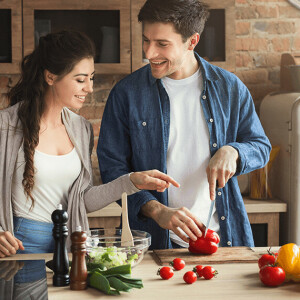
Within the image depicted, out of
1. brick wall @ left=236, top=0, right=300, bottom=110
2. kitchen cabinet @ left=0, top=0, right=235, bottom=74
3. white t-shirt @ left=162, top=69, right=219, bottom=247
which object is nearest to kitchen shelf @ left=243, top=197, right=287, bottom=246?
brick wall @ left=236, top=0, right=300, bottom=110

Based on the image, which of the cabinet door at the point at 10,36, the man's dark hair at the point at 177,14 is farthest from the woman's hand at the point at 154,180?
the cabinet door at the point at 10,36

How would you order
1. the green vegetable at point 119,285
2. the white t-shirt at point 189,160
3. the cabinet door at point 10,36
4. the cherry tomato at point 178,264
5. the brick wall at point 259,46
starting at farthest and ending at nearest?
the brick wall at point 259,46 < the cabinet door at point 10,36 < the white t-shirt at point 189,160 < the cherry tomato at point 178,264 < the green vegetable at point 119,285

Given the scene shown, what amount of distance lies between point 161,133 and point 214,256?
580 millimetres

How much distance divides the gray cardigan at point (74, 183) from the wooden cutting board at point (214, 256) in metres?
0.28

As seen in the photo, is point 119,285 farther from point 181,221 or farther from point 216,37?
point 216,37

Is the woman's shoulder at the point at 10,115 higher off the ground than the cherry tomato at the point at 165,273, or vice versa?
the woman's shoulder at the point at 10,115

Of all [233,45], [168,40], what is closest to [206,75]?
[168,40]

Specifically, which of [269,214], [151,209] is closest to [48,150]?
[151,209]

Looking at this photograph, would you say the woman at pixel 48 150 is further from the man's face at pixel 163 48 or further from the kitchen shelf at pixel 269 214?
the kitchen shelf at pixel 269 214

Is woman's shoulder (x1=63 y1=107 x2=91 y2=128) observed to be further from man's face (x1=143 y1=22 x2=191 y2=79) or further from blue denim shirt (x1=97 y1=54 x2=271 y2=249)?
man's face (x1=143 y1=22 x2=191 y2=79)

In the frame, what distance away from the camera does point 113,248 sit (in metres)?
1.61

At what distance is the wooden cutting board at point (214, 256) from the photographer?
5.90ft

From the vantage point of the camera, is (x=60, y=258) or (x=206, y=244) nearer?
(x=60, y=258)

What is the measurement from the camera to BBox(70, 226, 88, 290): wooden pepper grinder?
58.0 inches
